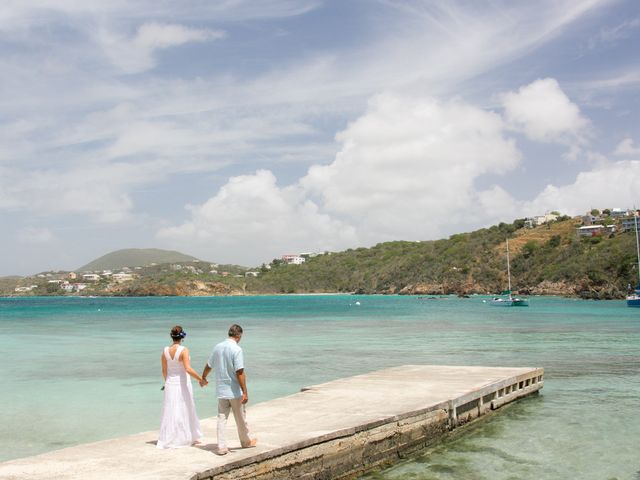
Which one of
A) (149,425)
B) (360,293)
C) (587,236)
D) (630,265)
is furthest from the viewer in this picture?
(360,293)

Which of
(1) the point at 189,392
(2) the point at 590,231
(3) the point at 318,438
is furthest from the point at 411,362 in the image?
(2) the point at 590,231

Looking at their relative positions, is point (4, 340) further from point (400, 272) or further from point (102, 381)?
point (400, 272)

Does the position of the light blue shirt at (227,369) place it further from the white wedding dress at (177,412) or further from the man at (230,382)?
the white wedding dress at (177,412)

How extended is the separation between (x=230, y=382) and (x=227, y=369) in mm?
189

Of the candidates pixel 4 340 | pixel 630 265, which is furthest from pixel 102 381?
pixel 630 265

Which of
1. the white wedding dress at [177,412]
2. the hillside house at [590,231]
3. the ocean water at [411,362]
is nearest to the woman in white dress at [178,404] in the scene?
the white wedding dress at [177,412]

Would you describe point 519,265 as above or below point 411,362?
above

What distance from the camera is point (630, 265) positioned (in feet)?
337

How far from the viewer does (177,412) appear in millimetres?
8844

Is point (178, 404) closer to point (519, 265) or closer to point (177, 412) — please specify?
point (177, 412)

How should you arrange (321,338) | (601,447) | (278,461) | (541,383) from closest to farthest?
1. (278,461)
2. (601,447)
3. (541,383)
4. (321,338)

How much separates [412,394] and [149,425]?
20.2ft

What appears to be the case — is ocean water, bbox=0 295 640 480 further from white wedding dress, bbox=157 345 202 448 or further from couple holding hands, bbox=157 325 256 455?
white wedding dress, bbox=157 345 202 448

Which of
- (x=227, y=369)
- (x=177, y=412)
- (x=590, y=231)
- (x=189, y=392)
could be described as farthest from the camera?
(x=590, y=231)
